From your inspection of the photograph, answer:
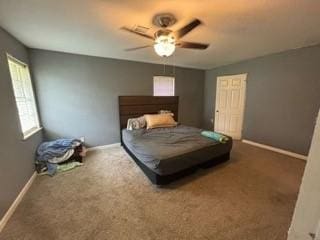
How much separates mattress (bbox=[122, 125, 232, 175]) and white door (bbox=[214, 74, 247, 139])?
1882 mm

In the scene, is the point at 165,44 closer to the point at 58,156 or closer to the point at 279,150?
the point at 58,156

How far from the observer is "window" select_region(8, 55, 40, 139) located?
2.59 meters

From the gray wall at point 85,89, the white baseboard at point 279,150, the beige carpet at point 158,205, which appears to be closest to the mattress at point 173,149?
the beige carpet at point 158,205

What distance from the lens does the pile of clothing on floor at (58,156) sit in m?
2.86

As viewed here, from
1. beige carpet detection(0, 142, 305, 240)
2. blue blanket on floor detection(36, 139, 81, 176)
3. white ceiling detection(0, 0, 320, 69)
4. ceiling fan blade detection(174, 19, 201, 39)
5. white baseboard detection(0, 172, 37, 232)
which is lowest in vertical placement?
beige carpet detection(0, 142, 305, 240)

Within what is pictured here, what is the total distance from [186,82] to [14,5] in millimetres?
4351

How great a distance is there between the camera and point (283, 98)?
11.7ft

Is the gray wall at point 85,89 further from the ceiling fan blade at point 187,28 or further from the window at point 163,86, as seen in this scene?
the ceiling fan blade at point 187,28

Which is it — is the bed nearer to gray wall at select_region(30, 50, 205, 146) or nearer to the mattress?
the mattress

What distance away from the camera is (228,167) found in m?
2.96

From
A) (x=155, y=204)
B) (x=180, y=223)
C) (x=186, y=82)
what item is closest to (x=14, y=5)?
(x=155, y=204)

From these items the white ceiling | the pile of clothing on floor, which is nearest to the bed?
the pile of clothing on floor

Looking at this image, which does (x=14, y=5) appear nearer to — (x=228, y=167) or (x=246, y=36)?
(x=246, y=36)

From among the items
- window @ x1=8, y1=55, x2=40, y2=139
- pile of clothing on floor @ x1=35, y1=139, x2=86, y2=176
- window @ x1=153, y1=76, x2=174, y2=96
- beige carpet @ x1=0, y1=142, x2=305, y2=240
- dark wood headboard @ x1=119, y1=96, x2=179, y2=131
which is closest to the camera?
beige carpet @ x1=0, y1=142, x2=305, y2=240
